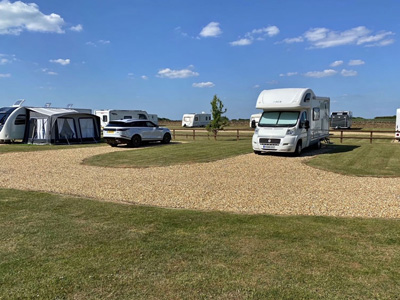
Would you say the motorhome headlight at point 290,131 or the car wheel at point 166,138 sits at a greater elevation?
the motorhome headlight at point 290,131

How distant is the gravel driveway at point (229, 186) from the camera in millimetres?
6227

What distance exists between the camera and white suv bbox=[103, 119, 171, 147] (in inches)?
704

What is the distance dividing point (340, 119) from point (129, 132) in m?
32.3

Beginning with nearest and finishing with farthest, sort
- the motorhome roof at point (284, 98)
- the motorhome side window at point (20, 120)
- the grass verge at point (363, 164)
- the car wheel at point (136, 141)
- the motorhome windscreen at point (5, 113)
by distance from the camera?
the grass verge at point (363, 164)
the motorhome roof at point (284, 98)
the car wheel at point (136, 141)
the motorhome windscreen at point (5, 113)
the motorhome side window at point (20, 120)

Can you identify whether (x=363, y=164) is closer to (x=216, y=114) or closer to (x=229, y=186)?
(x=229, y=186)

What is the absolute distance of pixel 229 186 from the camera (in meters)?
7.99

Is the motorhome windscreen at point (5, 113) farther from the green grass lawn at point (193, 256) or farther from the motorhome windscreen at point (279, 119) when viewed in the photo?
the green grass lawn at point (193, 256)

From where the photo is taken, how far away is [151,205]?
20.6 feet

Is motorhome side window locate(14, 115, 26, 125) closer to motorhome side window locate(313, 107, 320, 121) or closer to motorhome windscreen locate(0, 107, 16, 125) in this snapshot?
motorhome windscreen locate(0, 107, 16, 125)

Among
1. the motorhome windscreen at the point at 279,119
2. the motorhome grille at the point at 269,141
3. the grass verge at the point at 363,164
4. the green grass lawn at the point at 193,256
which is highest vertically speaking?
the motorhome windscreen at the point at 279,119

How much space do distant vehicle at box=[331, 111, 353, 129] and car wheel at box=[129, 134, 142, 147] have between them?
31.2 m

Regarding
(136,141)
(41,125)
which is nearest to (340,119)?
(136,141)

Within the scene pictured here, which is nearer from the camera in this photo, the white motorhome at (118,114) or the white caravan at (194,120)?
the white motorhome at (118,114)

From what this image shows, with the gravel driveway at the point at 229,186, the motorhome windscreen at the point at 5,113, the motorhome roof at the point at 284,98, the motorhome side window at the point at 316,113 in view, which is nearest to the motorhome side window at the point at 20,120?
the motorhome windscreen at the point at 5,113
